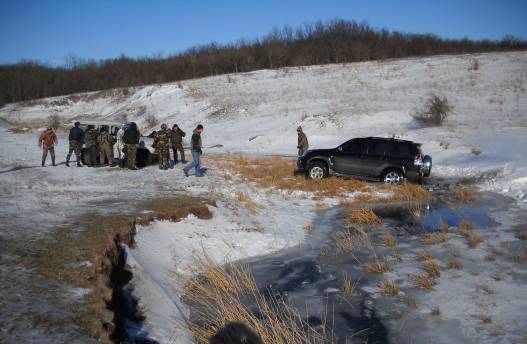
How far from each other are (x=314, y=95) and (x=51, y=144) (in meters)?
34.7

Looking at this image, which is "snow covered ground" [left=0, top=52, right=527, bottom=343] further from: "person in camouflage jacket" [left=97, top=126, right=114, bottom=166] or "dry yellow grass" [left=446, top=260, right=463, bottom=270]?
"dry yellow grass" [left=446, top=260, right=463, bottom=270]

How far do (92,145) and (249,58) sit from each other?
64.0 meters

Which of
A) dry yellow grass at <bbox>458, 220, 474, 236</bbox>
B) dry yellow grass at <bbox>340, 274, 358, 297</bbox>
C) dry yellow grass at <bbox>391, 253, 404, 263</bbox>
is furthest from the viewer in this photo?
dry yellow grass at <bbox>458, 220, 474, 236</bbox>

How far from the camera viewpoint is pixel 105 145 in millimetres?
15281

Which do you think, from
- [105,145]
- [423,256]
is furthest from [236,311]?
[105,145]

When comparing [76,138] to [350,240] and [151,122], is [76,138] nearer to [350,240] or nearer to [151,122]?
[350,240]

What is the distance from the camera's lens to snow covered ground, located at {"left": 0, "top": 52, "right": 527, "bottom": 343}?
7.36 metres

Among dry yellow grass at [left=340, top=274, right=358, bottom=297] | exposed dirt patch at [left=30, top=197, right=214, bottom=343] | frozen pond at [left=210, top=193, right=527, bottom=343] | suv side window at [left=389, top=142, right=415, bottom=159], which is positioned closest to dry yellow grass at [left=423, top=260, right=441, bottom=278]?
frozen pond at [left=210, top=193, right=527, bottom=343]

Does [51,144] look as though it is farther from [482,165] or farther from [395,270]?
[482,165]

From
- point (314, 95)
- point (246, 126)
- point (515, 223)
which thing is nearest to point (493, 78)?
point (314, 95)

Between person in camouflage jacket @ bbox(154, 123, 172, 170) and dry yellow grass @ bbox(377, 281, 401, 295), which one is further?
person in camouflage jacket @ bbox(154, 123, 172, 170)

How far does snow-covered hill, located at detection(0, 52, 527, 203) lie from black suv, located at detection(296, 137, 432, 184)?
115 inches

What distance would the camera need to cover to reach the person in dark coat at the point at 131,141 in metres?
14.2

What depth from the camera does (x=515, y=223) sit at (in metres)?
9.02
